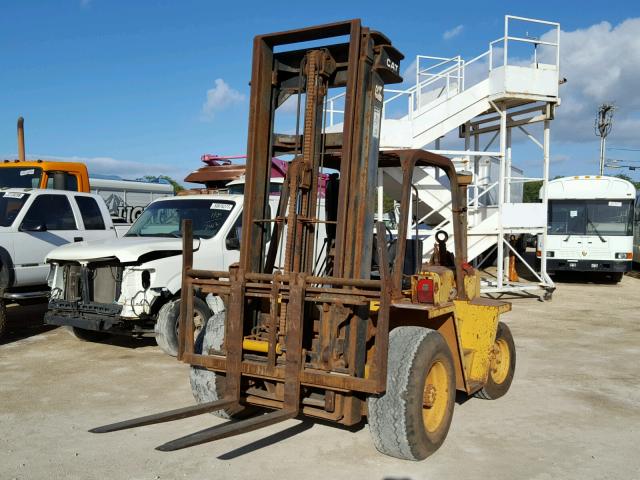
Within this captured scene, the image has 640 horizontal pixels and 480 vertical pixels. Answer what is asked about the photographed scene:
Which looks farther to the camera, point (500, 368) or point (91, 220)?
point (91, 220)

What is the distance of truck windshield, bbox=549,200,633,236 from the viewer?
62.8 feet

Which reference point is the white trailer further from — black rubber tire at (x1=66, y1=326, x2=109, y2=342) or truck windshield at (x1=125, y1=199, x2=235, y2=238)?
black rubber tire at (x1=66, y1=326, x2=109, y2=342)

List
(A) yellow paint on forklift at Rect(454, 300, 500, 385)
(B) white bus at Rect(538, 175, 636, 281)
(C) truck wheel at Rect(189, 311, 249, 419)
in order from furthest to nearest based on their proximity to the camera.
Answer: (B) white bus at Rect(538, 175, 636, 281) → (A) yellow paint on forklift at Rect(454, 300, 500, 385) → (C) truck wheel at Rect(189, 311, 249, 419)

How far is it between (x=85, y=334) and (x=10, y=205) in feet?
8.98

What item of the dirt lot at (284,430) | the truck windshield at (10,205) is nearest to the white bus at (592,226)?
the dirt lot at (284,430)

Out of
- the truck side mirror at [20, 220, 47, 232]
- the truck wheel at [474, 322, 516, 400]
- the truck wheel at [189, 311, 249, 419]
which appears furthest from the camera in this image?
the truck side mirror at [20, 220, 47, 232]

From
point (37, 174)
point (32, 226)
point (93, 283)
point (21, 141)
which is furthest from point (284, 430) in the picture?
point (21, 141)

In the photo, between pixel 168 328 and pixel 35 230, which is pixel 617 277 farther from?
pixel 35 230

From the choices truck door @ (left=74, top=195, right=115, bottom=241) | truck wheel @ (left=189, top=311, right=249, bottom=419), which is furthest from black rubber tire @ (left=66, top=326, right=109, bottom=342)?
truck wheel @ (left=189, top=311, right=249, bottom=419)

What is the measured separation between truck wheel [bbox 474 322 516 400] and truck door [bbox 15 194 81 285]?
7.19 m

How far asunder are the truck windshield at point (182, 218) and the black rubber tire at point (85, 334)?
5.08 feet

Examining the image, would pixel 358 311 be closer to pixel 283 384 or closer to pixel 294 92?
pixel 283 384

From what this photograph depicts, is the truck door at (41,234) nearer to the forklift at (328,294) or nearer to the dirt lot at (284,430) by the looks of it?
the dirt lot at (284,430)

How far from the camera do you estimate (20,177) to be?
1182cm
